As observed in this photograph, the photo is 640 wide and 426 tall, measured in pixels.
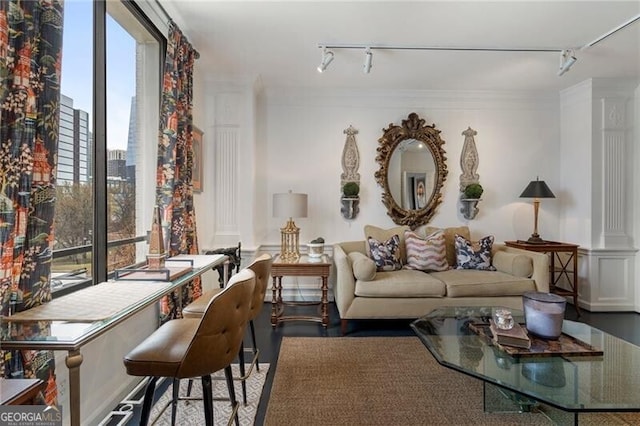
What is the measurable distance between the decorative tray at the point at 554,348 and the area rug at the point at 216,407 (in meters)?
1.52

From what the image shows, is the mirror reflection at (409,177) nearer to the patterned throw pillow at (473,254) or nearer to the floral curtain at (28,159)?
the patterned throw pillow at (473,254)

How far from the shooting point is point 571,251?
3.66 m

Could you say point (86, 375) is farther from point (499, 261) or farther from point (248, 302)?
point (499, 261)

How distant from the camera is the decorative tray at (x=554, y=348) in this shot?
171cm

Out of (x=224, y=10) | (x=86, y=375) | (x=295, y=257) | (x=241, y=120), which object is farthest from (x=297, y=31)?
(x=86, y=375)

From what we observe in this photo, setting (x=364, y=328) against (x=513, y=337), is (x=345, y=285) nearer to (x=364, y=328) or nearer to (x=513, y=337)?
(x=364, y=328)

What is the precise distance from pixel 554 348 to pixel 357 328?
1.78 metres

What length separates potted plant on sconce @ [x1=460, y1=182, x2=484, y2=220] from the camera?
3.96 m

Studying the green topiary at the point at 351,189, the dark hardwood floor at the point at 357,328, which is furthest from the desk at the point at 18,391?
the green topiary at the point at 351,189

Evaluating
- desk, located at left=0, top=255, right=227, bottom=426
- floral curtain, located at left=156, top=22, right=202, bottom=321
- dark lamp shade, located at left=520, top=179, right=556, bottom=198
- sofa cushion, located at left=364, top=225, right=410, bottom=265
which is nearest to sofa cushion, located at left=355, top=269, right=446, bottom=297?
sofa cushion, located at left=364, top=225, right=410, bottom=265

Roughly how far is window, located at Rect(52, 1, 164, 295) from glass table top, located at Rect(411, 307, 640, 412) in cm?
211

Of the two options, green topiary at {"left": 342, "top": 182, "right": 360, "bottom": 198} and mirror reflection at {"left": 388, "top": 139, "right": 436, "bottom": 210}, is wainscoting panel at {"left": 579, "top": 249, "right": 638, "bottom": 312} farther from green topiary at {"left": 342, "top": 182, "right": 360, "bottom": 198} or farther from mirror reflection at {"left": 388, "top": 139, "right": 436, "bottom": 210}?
green topiary at {"left": 342, "top": 182, "right": 360, "bottom": 198}

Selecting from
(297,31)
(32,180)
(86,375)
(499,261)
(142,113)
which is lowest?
(86,375)

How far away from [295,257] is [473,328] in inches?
76.2
